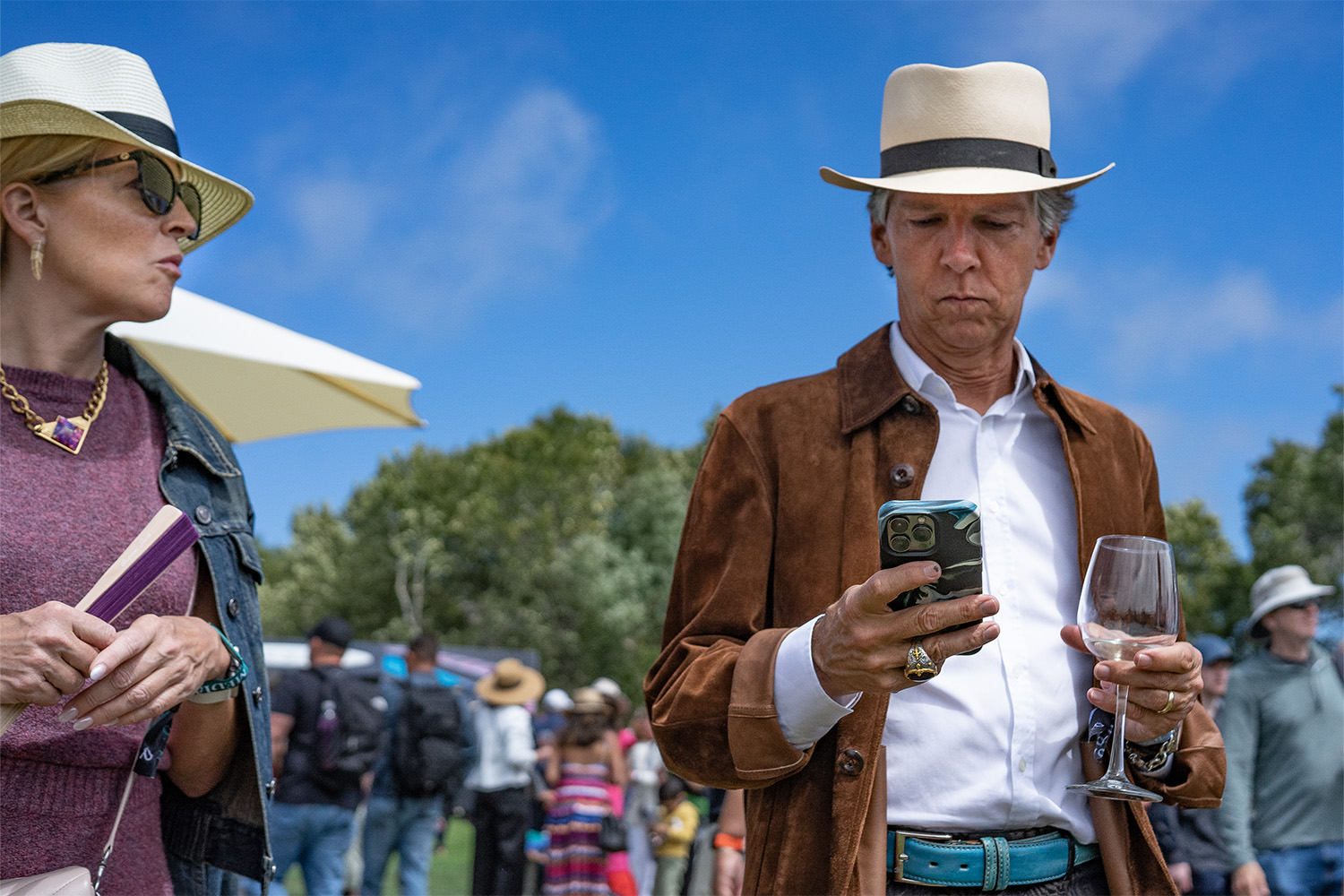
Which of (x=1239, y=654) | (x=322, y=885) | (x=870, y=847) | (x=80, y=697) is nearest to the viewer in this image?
(x=80, y=697)

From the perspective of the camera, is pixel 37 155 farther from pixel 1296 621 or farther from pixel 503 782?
pixel 503 782

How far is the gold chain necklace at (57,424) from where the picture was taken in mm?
2424

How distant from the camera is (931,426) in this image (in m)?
2.63

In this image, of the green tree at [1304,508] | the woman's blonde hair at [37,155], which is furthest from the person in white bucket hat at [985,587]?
the green tree at [1304,508]

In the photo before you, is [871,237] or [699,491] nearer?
[699,491]

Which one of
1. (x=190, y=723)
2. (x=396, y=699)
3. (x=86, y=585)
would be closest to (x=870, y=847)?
(x=190, y=723)

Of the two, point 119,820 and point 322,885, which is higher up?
point 119,820

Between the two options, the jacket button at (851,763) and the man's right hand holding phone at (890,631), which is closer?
the man's right hand holding phone at (890,631)

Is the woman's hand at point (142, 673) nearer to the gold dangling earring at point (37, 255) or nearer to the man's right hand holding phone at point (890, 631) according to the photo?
the gold dangling earring at point (37, 255)

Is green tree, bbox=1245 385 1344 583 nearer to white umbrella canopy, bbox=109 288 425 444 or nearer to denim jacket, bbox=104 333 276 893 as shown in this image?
white umbrella canopy, bbox=109 288 425 444

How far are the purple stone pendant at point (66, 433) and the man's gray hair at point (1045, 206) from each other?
1.81m

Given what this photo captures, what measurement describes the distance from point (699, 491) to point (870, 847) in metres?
0.79

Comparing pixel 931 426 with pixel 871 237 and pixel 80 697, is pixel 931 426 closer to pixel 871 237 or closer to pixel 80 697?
pixel 871 237

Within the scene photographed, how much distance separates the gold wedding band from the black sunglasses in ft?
5.74
